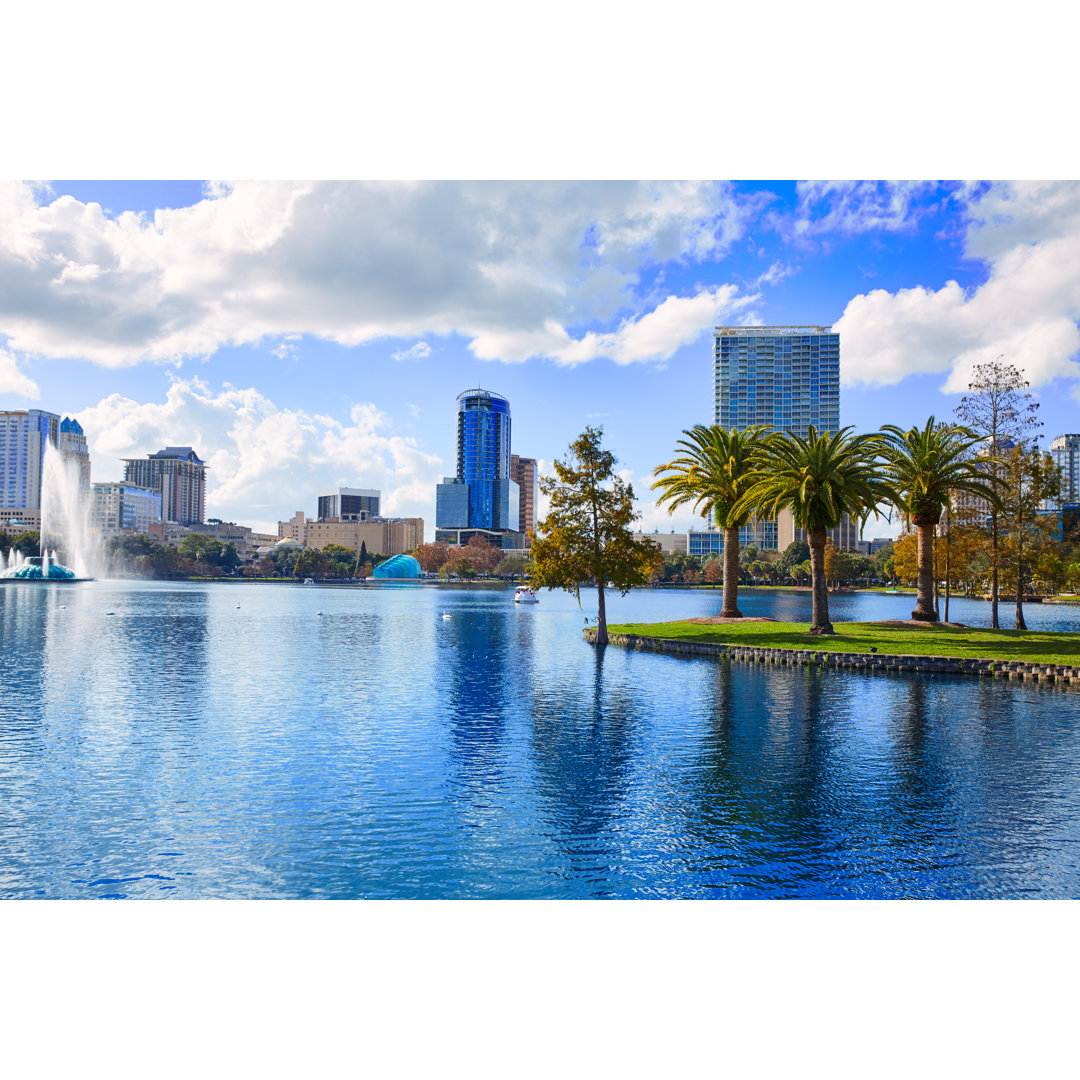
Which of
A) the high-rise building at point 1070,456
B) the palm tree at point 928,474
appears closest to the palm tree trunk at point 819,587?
the palm tree at point 928,474

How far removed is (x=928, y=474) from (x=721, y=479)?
13.6m

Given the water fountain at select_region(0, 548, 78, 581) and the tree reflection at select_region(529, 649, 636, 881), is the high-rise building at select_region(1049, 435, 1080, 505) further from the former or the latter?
the water fountain at select_region(0, 548, 78, 581)

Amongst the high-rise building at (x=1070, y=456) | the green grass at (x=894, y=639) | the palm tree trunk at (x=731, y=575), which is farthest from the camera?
the high-rise building at (x=1070, y=456)

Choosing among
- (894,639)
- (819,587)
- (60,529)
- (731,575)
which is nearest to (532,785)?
(894,639)

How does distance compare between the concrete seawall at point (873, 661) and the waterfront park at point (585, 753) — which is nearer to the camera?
the waterfront park at point (585, 753)

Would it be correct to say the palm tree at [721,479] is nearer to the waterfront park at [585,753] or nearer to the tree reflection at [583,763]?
the waterfront park at [585,753]

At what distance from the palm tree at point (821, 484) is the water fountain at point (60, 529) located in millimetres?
166857

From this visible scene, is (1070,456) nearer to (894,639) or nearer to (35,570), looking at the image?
(894,639)

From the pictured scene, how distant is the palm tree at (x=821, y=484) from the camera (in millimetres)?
47031

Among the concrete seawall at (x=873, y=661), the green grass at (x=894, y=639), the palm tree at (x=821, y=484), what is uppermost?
the palm tree at (x=821, y=484)

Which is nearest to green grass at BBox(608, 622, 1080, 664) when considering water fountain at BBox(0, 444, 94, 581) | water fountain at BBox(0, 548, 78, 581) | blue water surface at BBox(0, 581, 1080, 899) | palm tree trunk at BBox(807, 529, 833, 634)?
palm tree trunk at BBox(807, 529, 833, 634)

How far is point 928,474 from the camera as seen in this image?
5234 cm

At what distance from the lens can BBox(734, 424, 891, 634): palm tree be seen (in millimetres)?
47031

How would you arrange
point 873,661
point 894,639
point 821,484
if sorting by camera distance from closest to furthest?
point 873,661
point 894,639
point 821,484
